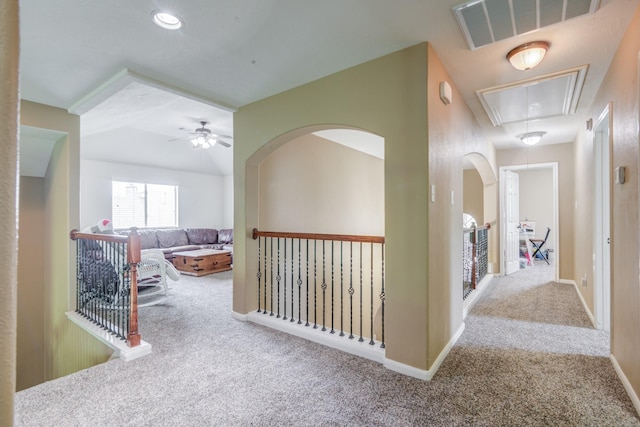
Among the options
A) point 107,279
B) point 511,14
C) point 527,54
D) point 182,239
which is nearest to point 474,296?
point 527,54

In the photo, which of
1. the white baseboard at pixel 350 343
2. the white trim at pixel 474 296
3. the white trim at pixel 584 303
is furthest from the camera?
the white trim at pixel 474 296

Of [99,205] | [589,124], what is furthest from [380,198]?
[99,205]

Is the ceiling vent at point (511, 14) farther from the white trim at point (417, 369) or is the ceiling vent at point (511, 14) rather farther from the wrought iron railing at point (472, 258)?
the wrought iron railing at point (472, 258)

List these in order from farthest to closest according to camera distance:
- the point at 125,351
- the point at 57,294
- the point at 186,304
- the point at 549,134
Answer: the point at 549,134 → the point at 186,304 → the point at 57,294 → the point at 125,351

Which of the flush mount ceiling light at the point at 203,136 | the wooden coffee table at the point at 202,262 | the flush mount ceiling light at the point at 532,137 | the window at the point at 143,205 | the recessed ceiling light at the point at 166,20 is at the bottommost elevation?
the wooden coffee table at the point at 202,262

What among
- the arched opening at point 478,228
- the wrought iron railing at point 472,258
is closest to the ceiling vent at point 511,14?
the arched opening at point 478,228

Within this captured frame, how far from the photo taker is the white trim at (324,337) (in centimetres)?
249

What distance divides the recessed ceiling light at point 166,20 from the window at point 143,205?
20.1 feet

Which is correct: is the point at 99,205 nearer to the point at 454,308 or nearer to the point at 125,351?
the point at 125,351

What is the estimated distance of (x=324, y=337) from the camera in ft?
9.04

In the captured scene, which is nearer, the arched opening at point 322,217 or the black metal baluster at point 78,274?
the black metal baluster at point 78,274

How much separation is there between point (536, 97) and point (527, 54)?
3.78 feet

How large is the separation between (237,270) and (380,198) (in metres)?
3.68

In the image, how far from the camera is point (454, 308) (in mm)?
2855
